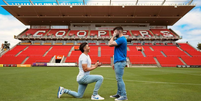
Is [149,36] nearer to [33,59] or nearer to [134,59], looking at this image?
[134,59]

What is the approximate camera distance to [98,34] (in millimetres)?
51969

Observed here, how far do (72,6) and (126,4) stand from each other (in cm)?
1577

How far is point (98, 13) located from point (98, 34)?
8.15 metres

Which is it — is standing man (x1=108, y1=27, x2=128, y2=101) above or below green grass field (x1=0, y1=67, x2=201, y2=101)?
above

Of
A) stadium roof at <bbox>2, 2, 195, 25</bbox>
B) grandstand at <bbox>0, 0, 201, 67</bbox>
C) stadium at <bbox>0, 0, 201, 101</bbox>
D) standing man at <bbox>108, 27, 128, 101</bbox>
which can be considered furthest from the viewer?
stadium roof at <bbox>2, 2, 195, 25</bbox>

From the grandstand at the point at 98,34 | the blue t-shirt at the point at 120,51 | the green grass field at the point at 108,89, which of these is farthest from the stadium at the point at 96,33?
the blue t-shirt at the point at 120,51

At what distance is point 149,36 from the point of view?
49.8 m

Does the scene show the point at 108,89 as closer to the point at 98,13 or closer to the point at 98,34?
the point at 98,13

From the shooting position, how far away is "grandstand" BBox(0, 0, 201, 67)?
39938 mm

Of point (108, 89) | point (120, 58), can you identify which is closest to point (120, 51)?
point (120, 58)

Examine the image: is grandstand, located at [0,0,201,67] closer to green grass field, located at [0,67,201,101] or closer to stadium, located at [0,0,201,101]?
stadium, located at [0,0,201,101]

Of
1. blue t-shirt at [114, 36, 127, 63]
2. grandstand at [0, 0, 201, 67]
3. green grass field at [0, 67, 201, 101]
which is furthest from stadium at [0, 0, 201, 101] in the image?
blue t-shirt at [114, 36, 127, 63]

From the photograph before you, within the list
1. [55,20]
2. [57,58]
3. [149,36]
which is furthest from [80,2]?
[149,36]

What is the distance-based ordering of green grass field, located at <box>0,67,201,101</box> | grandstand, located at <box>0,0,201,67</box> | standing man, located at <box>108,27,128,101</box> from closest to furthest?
standing man, located at <box>108,27,128,101</box> < green grass field, located at <box>0,67,201,101</box> < grandstand, located at <box>0,0,201,67</box>
